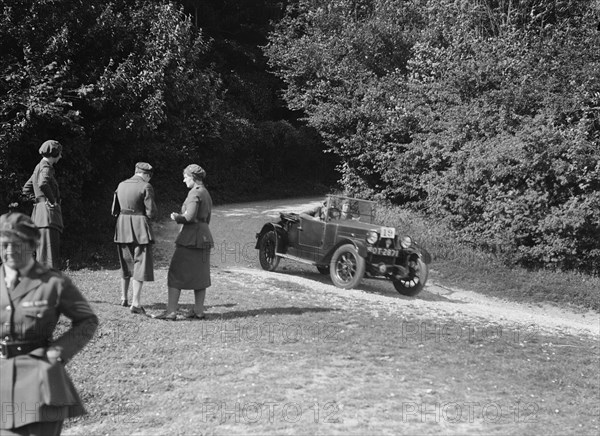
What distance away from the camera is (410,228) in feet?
62.5

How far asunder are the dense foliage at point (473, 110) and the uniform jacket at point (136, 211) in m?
9.93

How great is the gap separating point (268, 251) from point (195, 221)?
5941 mm

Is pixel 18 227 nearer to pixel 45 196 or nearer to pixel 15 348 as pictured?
pixel 15 348

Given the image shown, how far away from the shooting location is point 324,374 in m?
7.21

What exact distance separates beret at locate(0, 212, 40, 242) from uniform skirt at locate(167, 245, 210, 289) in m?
4.96

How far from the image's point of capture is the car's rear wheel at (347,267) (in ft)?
40.5

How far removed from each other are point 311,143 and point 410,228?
13.7 meters

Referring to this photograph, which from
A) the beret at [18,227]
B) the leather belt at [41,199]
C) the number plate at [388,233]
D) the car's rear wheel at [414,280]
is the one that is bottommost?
the car's rear wheel at [414,280]

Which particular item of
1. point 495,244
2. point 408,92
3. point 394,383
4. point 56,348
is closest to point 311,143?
point 408,92

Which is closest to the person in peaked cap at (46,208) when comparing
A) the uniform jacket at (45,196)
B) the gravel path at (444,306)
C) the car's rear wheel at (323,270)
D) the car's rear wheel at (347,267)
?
the uniform jacket at (45,196)

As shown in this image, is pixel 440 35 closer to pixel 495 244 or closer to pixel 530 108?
pixel 530 108

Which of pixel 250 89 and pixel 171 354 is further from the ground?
pixel 250 89

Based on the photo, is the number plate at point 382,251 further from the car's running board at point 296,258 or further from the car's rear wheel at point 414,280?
the car's running board at point 296,258

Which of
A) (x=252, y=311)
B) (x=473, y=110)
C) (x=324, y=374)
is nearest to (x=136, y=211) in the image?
(x=252, y=311)
